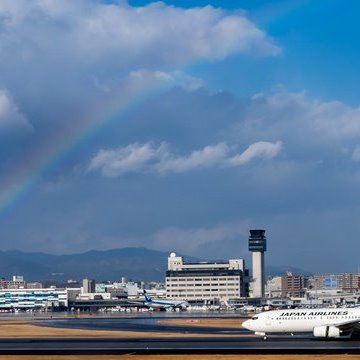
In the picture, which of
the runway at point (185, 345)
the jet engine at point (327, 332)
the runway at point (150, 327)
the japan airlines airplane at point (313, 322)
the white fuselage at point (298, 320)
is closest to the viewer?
the runway at point (185, 345)

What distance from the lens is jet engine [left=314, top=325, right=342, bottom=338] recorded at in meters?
95.3

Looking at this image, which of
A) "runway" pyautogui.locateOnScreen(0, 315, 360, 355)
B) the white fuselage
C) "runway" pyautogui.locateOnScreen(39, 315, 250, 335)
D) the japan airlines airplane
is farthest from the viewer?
"runway" pyautogui.locateOnScreen(39, 315, 250, 335)

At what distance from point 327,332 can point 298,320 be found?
6480 mm

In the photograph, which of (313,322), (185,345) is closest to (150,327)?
(313,322)

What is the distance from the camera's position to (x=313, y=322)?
100 metres

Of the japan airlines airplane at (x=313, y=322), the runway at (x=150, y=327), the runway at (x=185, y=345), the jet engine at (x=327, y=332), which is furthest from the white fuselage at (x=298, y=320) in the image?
the runway at (x=150, y=327)

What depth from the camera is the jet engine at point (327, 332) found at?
95.3 m

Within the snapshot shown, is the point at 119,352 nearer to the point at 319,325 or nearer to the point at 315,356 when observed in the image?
the point at 315,356

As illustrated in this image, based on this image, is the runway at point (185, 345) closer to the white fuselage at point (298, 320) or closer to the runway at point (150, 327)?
the white fuselage at point (298, 320)

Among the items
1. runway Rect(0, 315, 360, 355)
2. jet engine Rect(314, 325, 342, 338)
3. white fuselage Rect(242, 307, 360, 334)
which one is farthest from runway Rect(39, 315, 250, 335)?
jet engine Rect(314, 325, 342, 338)

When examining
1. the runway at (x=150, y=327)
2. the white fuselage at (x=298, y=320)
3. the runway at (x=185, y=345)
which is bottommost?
the runway at (x=185, y=345)

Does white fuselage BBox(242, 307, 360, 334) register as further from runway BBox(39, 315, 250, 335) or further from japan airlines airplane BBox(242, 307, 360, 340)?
runway BBox(39, 315, 250, 335)

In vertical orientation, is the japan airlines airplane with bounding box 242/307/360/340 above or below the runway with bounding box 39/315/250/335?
above

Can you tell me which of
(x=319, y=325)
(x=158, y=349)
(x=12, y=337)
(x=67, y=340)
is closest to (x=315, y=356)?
(x=158, y=349)
